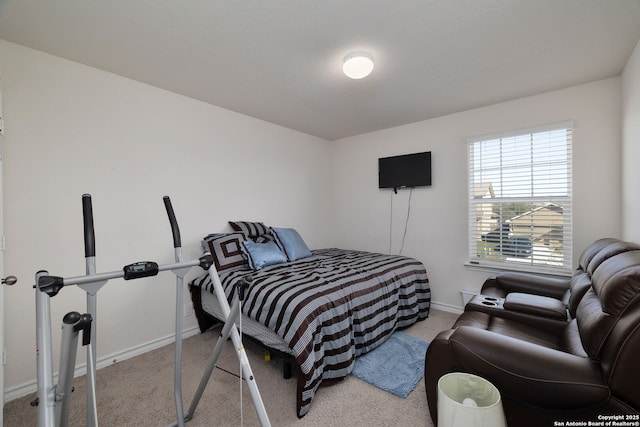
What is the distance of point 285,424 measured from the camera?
1.61 m

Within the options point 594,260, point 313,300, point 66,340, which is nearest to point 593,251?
point 594,260

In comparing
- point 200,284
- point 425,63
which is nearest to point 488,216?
point 425,63

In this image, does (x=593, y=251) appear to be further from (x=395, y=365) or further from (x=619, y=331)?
(x=395, y=365)

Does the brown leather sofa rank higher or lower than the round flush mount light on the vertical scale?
lower

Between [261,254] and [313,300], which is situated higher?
[261,254]

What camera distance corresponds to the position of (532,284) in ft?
7.50

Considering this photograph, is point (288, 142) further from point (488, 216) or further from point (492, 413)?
point (492, 413)

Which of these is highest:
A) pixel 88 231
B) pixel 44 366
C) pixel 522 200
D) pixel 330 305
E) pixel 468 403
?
pixel 522 200

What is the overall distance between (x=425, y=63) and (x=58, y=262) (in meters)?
3.22

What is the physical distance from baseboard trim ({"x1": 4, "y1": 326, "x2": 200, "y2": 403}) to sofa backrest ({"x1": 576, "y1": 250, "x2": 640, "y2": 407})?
111 inches

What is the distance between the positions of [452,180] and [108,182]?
140 inches

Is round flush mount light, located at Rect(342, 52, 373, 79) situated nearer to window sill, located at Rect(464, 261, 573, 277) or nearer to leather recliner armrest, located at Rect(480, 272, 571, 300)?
leather recliner armrest, located at Rect(480, 272, 571, 300)

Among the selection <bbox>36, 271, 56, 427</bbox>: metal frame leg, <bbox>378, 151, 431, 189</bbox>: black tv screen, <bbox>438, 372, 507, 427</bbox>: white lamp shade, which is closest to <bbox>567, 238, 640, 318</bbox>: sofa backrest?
<bbox>438, 372, 507, 427</bbox>: white lamp shade

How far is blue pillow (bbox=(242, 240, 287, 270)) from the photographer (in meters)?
2.70
